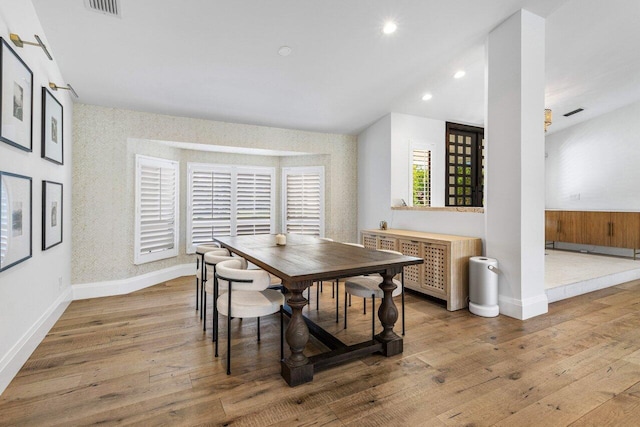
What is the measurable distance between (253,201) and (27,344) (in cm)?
382

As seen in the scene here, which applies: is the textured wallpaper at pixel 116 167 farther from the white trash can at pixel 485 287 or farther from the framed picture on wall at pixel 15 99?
the white trash can at pixel 485 287

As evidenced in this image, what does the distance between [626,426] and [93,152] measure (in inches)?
222

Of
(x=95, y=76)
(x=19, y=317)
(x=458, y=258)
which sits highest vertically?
(x=95, y=76)

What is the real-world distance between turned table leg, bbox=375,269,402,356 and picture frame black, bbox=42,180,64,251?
310cm

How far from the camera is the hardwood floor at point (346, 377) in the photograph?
6.02 ft

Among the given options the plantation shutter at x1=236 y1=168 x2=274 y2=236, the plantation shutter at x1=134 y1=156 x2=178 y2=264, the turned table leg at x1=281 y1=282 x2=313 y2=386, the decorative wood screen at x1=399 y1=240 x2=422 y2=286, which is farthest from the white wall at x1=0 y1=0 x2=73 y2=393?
the decorative wood screen at x1=399 y1=240 x2=422 y2=286

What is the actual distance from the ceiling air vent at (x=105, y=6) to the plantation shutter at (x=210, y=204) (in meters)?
2.88

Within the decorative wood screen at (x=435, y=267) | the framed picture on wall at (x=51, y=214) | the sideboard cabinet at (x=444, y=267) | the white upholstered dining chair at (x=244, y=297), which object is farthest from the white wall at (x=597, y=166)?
the framed picture on wall at (x=51, y=214)

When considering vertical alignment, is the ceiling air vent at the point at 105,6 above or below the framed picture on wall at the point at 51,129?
above

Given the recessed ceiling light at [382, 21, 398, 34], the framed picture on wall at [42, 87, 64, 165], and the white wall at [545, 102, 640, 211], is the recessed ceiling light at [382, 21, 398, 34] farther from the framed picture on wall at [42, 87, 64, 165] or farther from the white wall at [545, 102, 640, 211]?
the white wall at [545, 102, 640, 211]

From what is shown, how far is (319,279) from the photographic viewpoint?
6.91ft

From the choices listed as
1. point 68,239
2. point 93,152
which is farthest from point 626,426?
point 93,152

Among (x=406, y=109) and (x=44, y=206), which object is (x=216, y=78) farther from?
(x=406, y=109)

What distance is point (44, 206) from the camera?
2893 mm
